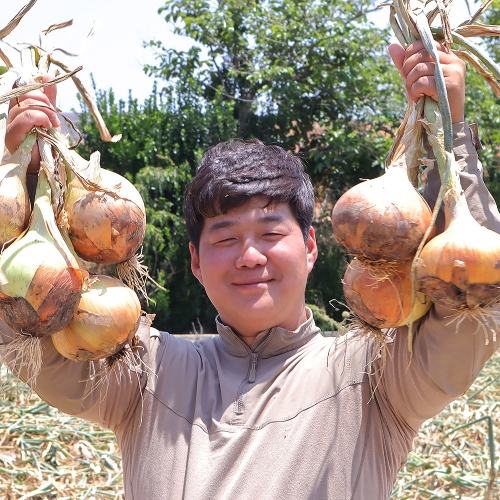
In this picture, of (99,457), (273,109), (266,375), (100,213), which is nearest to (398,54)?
(100,213)

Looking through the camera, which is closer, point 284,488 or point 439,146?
point 439,146

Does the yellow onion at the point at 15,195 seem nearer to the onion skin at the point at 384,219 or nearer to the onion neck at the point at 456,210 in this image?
the onion skin at the point at 384,219

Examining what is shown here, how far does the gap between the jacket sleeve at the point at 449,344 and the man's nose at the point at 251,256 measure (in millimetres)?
375

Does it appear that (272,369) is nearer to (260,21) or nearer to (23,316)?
(23,316)

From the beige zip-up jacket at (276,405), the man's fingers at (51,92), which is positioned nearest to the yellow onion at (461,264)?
the beige zip-up jacket at (276,405)

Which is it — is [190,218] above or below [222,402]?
above

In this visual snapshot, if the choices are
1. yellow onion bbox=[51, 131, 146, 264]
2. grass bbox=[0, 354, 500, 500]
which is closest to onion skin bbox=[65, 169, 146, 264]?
yellow onion bbox=[51, 131, 146, 264]

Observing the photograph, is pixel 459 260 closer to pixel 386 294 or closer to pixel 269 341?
pixel 386 294

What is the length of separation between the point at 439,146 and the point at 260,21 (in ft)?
22.5

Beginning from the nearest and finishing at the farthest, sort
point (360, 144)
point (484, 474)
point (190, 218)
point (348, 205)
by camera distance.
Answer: point (348, 205) < point (190, 218) < point (484, 474) < point (360, 144)

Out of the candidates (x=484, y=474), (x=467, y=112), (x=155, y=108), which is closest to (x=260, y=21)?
(x=155, y=108)

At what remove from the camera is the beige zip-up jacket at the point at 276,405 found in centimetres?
140

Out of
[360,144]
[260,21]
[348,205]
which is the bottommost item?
[360,144]

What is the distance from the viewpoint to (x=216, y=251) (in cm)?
170
